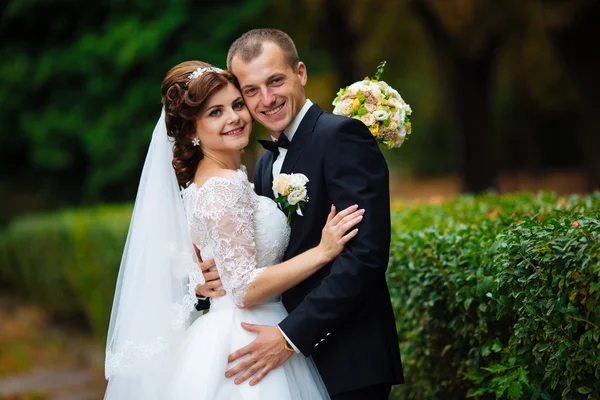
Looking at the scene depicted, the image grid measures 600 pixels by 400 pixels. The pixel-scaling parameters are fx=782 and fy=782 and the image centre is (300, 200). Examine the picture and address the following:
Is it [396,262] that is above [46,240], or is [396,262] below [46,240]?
below

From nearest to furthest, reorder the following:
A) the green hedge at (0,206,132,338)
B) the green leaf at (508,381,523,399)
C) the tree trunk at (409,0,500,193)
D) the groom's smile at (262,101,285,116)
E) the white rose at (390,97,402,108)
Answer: the green leaf at (508,381,523,399) < the groom's smile at (262,101,285,116) < the white rose at (390,97,402,108) < the green hedge at (0,206,132,338) < the tree trunk at (409,0,500,193)

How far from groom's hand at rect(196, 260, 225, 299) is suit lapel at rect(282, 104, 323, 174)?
1.90ft

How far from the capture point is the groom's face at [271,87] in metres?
3.61

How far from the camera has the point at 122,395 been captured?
360cm

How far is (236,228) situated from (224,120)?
55cm

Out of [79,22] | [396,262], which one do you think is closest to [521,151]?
[79,22]

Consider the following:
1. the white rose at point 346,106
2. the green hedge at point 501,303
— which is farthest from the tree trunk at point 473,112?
Answer: the white rose at point 346,106

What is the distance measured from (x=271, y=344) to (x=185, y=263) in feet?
1.96

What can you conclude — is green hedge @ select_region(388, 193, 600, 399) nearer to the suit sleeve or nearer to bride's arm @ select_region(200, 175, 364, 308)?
the suit sleeve

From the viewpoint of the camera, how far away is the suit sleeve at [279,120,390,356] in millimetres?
3322

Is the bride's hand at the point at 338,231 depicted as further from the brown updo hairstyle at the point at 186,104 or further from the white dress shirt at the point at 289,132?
the brown updo hairstyle at the point at 186,104

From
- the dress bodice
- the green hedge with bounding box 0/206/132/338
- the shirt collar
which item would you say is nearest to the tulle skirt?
the dress bodice

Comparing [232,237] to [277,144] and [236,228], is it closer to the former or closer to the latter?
[236,228]

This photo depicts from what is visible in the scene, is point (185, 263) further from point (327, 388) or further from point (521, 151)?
point (521, 151)
